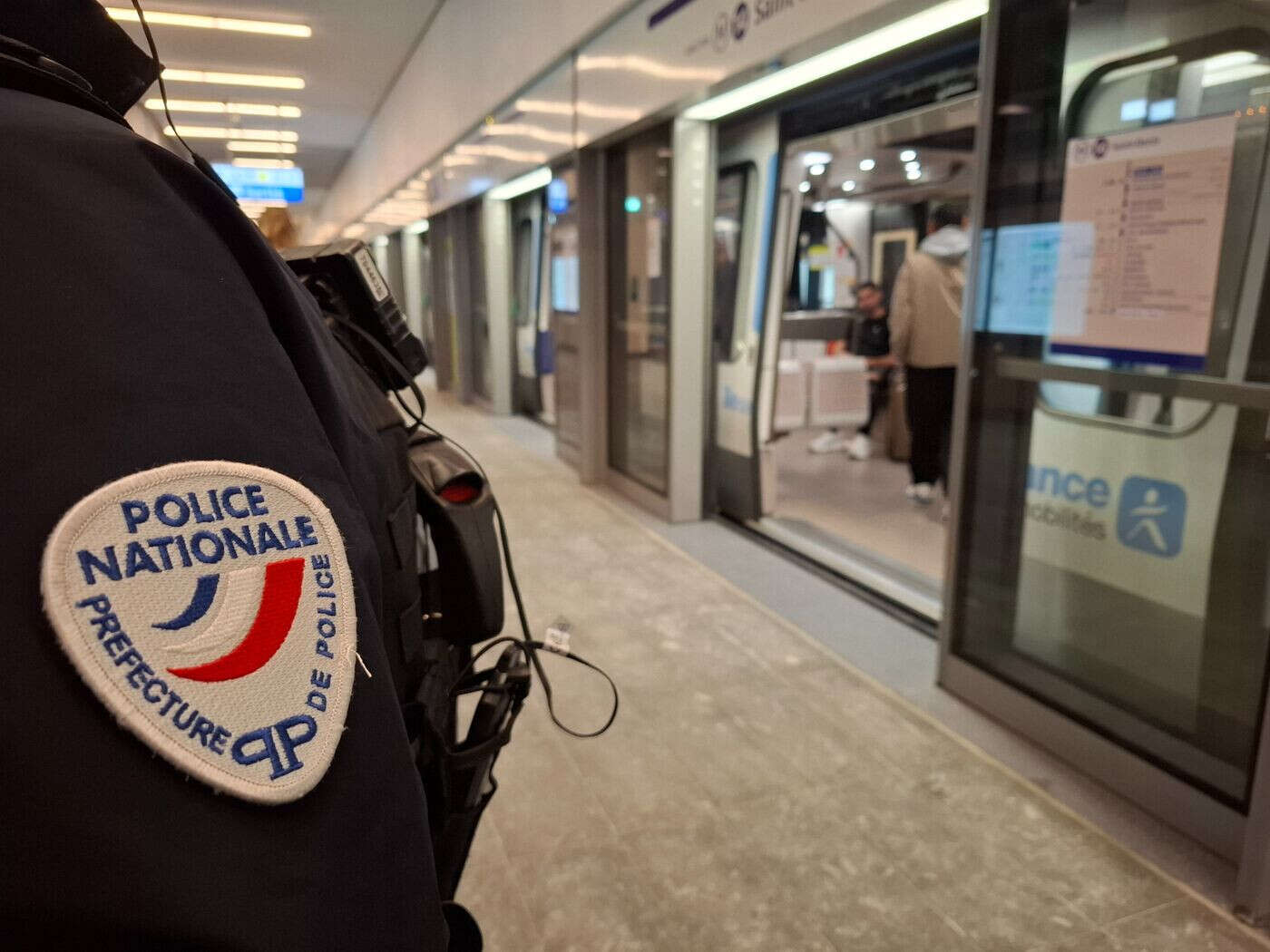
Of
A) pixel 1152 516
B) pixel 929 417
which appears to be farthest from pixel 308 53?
pixel 1152 516

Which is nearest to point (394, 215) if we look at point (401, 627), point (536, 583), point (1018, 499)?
point (536, 583)

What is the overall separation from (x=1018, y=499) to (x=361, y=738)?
254 centimetres

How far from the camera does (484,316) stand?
9438 millimetres

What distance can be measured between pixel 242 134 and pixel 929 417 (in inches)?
472

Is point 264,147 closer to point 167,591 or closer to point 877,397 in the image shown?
point 877,397

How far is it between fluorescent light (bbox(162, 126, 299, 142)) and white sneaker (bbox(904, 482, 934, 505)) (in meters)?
10.4

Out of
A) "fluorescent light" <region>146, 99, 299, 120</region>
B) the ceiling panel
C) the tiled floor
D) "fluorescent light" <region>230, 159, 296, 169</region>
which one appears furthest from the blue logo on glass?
"fluorescent light" <region>230, 159, 296, 169</region>

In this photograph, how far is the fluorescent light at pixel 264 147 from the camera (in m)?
14.1

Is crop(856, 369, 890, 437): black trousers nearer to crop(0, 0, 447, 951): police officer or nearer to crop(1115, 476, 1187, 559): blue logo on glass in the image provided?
crop(1115, 476, 1187, 559): blue logo on glass

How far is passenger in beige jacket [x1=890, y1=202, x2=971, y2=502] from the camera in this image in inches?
196

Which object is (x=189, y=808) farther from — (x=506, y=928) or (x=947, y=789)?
(x=947, y=789)

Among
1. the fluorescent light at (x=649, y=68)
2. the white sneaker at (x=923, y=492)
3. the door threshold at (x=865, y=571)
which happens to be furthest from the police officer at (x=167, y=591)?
the white sneaker at (x=923, y=492)

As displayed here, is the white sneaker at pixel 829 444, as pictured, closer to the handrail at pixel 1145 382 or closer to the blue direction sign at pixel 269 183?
the handrail at pixel 1145 382

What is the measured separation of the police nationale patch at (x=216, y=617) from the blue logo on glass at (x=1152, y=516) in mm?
2324
